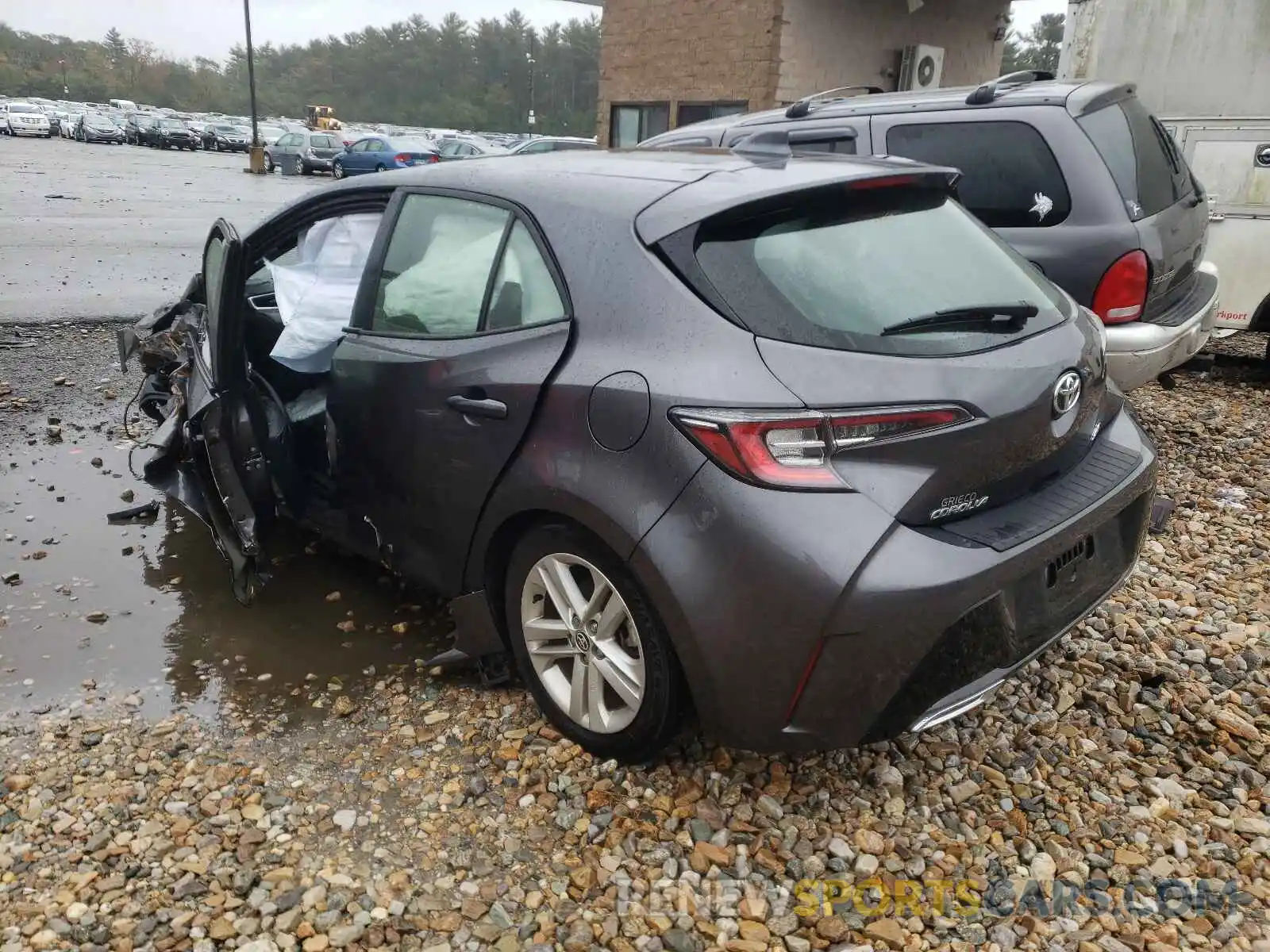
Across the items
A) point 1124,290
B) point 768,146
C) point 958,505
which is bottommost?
point 958,505

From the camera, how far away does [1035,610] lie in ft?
7.83

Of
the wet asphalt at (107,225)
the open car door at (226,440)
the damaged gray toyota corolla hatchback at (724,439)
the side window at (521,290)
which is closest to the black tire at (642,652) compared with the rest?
the damaged gray toyota corolla hatchback at (724,439)

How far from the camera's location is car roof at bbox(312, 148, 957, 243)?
2484 mm

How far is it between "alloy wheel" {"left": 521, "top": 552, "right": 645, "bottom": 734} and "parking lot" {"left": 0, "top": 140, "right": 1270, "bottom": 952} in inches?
7.6

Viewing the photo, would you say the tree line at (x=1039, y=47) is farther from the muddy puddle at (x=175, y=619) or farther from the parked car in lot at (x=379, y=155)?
the muddy puddle at (x=175, y=619)

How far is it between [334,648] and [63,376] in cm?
433

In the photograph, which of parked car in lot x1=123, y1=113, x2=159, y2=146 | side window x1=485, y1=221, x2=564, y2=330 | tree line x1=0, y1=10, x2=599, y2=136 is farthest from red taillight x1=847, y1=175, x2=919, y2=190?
tree line x1=0, y1=10, x2=599, y2=136

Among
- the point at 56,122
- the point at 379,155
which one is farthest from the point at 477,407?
the point at 56,122

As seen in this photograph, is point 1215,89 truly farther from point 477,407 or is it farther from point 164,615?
point 164,615

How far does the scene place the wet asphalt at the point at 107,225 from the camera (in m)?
9.28

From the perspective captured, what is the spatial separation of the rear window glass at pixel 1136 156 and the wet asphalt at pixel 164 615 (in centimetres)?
374

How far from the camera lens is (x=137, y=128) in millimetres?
46844

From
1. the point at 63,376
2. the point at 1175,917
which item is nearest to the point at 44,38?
the point at 63,376

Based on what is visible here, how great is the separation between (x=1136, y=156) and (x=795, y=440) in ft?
11.9
